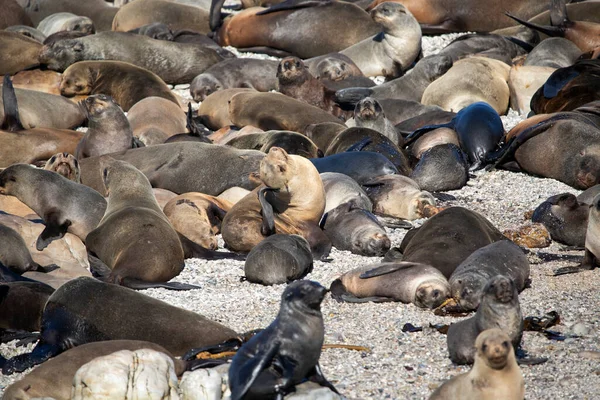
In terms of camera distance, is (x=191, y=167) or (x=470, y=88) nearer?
(x=191, y=167)

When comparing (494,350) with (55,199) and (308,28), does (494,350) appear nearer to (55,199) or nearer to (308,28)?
(55,199)

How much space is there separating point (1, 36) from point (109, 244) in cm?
693

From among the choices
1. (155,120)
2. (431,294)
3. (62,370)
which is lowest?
(155,120)

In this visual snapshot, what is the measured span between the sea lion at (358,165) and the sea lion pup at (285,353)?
4.51m

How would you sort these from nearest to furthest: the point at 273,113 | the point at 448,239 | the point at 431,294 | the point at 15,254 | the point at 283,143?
1. the point at 431,294
2. the point at 15,254
3. the point at 448,239
4. the point at 283,143
5. the point at 273,113

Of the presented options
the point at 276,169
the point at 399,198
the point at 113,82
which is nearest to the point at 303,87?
the point at 113,82

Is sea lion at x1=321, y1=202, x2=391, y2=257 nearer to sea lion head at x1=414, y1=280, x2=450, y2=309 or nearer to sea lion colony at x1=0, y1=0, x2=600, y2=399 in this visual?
sea lion colony at x1=0, y1=0, x2=600, y2=399

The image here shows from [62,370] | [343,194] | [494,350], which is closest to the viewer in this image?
[494,350]

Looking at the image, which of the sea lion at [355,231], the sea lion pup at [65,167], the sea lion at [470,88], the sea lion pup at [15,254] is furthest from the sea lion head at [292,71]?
the sea lion pup at [15,254]

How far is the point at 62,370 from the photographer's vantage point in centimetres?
427

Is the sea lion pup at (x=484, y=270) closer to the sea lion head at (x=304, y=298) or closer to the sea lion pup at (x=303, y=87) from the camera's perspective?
the sea lion head at (x=304, y=298)

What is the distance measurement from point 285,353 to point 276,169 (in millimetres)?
3543

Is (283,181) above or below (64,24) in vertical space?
above

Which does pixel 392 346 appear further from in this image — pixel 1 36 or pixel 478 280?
pixel 1 36
